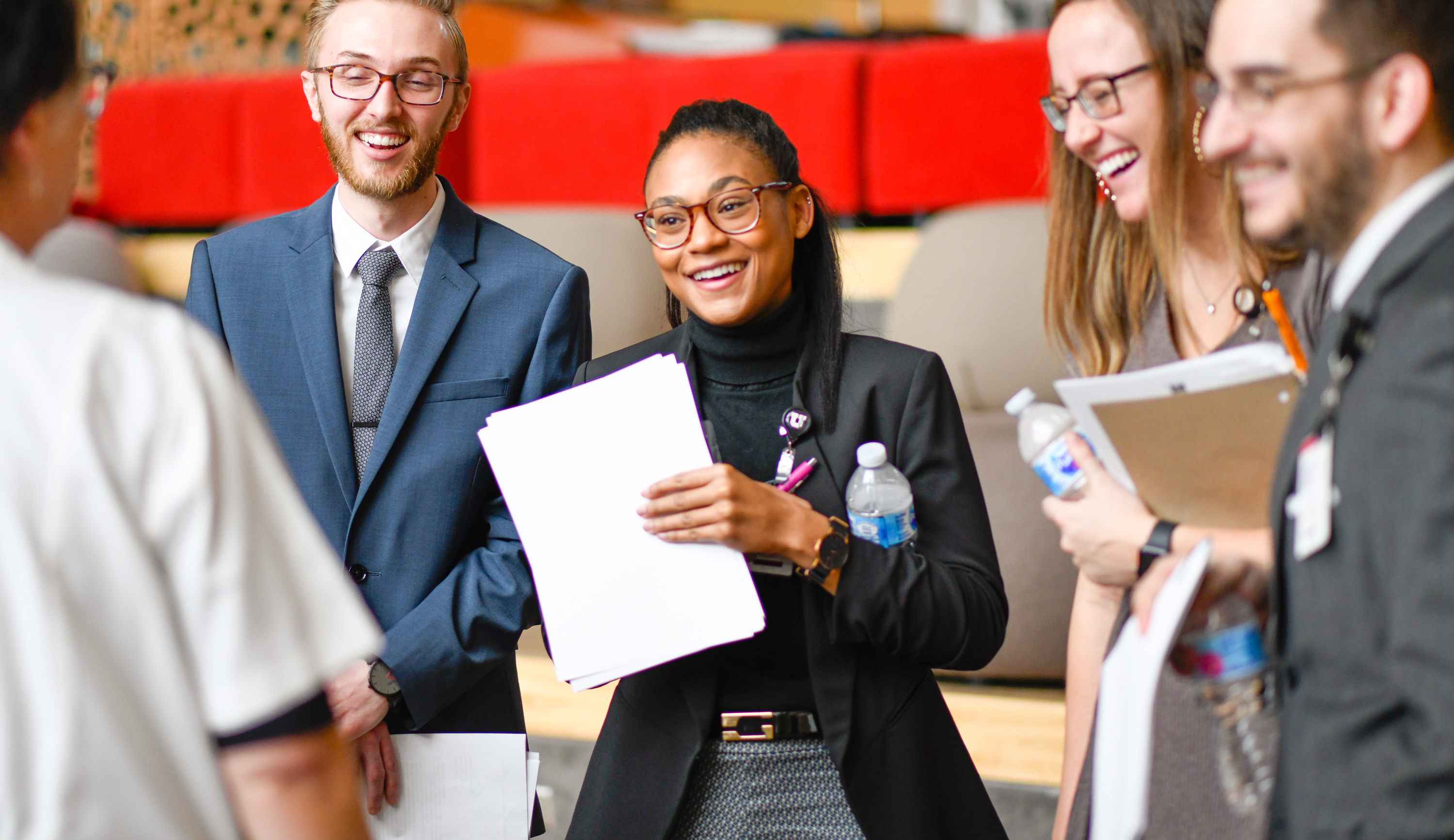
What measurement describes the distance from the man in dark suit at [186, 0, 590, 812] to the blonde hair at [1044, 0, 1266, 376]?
0.69m

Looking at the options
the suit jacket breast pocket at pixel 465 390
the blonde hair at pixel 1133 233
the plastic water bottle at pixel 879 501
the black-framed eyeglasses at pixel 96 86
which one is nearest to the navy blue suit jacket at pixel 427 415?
the suit jacket breast pocket at pixel 465 390

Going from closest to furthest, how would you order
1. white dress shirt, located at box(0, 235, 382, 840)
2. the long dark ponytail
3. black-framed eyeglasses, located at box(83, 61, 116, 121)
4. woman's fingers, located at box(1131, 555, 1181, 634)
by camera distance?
1. white dress shirt, located at box(0, 235, 382, 840)
2. black-framed eyeglasses, located at box(83, 61, 116, 121)
3. woman's fingers, located at box(1131, 555, 1181, 634)
4. the long dark ponytail

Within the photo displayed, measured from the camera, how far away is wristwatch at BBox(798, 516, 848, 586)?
1.45m

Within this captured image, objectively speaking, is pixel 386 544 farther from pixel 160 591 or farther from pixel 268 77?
pixel 268 77

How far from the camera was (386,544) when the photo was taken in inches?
64.6

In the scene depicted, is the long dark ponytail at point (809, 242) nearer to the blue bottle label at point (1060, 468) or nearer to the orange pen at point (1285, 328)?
the blue bottle label at point (1060, 468)

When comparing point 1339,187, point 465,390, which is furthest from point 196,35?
point 1339,187

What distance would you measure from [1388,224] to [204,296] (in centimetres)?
148

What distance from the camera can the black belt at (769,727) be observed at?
1.53m

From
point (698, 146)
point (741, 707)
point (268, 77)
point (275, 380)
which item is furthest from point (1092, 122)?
point (268, 77)

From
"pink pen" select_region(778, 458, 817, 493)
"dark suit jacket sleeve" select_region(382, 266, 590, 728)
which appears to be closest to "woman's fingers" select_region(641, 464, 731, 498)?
"pink pen" select_region(778, 458, 817, 493)

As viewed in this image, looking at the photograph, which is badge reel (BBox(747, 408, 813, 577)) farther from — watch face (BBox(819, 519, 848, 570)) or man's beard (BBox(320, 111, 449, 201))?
man's beard (BBox(320, 111, 449, 201))

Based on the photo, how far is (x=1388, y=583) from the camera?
89cm

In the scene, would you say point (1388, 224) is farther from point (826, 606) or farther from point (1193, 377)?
point (826, 606)
